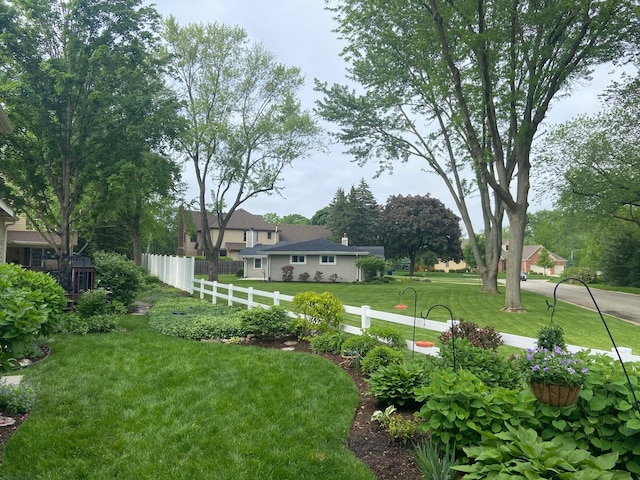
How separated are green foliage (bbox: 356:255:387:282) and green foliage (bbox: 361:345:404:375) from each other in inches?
1001

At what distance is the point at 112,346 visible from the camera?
6.86 m

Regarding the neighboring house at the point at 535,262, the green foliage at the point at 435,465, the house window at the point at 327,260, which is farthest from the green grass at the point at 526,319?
the neighboring house at the point at 535,262

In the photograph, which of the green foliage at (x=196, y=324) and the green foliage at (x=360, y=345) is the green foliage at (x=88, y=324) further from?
the green foliage at (x=360, y=345)

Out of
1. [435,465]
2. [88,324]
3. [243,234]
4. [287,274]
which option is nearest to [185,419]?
[435,465]

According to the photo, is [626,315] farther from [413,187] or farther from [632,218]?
[413,187]

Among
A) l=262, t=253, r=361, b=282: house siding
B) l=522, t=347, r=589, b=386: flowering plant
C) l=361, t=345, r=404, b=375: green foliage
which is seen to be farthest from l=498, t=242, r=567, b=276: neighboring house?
l=522, t=347, r=589, b=386: flowering plant

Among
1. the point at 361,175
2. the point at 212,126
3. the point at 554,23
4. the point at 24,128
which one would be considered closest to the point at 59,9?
the point at 24,128

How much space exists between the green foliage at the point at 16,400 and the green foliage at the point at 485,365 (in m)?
4.36

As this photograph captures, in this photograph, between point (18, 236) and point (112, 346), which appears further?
point (18, 236)

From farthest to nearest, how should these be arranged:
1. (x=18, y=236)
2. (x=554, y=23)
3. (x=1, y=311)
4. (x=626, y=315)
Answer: (x=18, y=236), (x=626, y=315), (x=554, y=23), (x=1, y=311)

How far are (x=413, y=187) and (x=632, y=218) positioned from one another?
24.0 m

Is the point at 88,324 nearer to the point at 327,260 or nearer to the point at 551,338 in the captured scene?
the point at 551,338

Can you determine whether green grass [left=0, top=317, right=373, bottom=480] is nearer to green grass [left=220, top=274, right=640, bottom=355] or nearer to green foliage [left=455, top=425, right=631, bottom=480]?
green foliage [left=455, top=425, right=631, bottom=480]

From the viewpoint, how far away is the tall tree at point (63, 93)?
10758 millimetres
